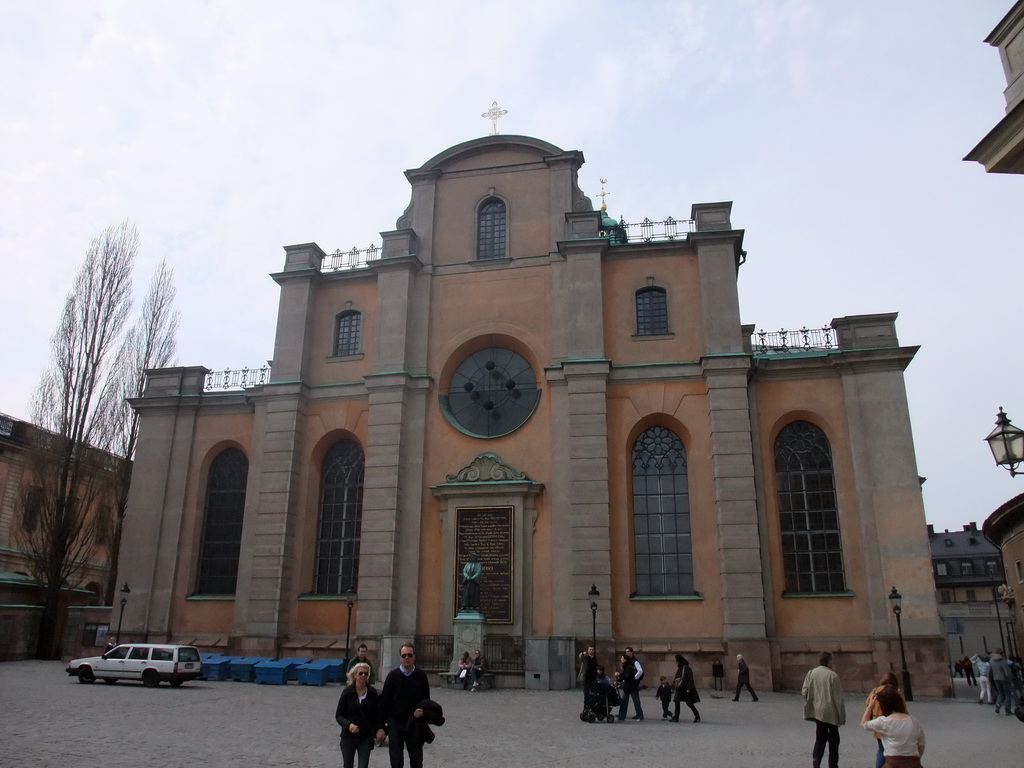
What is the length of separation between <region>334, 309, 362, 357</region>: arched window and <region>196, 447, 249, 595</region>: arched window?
556 cm

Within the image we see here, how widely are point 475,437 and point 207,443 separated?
10.8 m

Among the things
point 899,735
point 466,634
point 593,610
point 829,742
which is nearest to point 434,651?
point 466,634

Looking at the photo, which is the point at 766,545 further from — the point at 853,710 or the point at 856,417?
the point at 853,710

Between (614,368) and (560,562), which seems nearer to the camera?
(560,562)

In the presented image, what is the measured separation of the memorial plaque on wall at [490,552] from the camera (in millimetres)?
26025

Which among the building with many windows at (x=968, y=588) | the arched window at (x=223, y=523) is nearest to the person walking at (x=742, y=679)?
the arched window at (x=223, y=523)

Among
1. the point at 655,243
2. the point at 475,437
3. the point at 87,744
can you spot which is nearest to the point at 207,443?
the point at 475,437

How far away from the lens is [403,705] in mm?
8508

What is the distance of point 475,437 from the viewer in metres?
28.2

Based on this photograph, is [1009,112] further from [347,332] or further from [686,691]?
[347,332]

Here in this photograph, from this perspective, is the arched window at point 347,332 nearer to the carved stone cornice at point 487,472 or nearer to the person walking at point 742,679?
the carved stone cornice at point 487,472

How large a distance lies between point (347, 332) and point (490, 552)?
1030 centimetres

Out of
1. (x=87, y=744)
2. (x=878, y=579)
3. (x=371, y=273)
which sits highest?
(x=371, y=273)

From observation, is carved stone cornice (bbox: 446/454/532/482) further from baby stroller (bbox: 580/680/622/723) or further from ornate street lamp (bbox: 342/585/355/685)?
baby stroller (bbox: 580/680/622/723)
